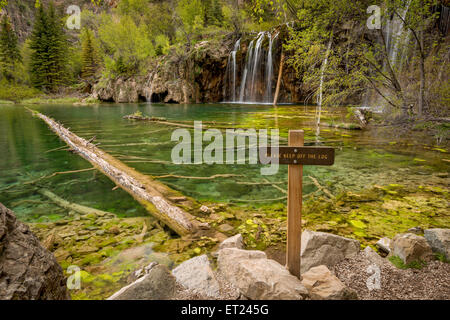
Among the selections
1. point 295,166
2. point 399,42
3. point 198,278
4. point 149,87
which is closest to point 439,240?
point 295,166

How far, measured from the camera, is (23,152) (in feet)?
33.1

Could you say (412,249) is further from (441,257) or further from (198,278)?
(198,278)

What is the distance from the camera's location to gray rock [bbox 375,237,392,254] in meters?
3.48

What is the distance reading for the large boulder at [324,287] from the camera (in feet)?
7.84

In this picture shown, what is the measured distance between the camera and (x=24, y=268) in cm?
203

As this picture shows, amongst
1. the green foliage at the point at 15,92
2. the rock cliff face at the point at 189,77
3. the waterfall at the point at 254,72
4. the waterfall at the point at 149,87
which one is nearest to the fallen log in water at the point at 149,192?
the waterfall at the point at 254,72

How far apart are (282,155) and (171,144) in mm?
9151

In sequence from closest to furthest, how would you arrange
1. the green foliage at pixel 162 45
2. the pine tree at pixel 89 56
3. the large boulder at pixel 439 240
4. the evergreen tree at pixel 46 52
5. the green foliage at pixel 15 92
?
the large boulder at pixel 439 240 < the green foliage at pixel 162 45 < the green foliage at pixel 15 92 < the evergreen tree at pixel 46 52 < the pine tree at pixel 89 56

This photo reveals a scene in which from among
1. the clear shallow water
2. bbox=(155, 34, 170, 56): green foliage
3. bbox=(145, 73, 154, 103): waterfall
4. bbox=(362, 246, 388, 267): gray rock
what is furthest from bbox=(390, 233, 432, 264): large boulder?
bbox=(155, 34, 170, 56): green foliage

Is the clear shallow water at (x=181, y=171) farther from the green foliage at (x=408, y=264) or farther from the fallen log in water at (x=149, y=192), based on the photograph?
the green foliage at (x=408, y=264)

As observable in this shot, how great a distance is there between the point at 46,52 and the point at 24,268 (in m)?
69.6

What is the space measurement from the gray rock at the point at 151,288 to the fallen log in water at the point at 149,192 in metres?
1.46
